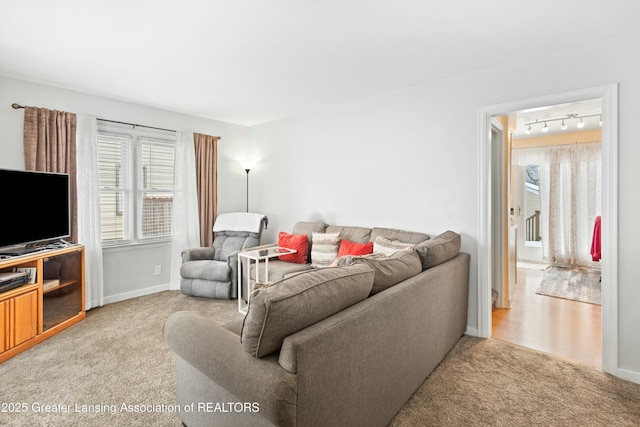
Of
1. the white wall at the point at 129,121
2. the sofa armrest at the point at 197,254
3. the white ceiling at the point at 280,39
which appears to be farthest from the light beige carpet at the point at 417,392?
the white ceiling at the point at 280,39

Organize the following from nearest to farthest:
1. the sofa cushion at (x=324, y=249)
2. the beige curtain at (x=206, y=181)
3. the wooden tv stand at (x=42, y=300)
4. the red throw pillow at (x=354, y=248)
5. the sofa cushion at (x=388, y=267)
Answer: the sofa cushion at (x=388, y=267), the wooden tv stand at (x=42, y=300), the red throw pillow at (x=354, y=248), the sofa cushion at (x=324, y=249), the beige curtain at (x=206, y=181)

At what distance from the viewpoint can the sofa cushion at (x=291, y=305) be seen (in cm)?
123

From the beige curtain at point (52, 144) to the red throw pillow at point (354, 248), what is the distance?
9.65 ft

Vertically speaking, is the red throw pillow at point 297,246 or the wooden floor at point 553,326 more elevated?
the red throw pillow at point 297,246

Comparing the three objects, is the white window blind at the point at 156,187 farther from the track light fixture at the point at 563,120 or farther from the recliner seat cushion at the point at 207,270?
the track light fixture at the point at 563,120

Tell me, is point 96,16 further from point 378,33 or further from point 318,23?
point 378,33

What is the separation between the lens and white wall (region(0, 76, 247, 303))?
126 inches

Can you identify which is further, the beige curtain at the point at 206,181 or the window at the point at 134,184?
the beige curtain at the point at 206,181

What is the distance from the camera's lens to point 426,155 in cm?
333

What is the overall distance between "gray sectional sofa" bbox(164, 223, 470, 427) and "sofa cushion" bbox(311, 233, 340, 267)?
5.30ft

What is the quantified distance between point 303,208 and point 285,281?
126 inches

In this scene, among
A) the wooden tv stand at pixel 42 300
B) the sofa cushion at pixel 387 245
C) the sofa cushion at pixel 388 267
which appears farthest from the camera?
the sofa cushion at pixel 387 245

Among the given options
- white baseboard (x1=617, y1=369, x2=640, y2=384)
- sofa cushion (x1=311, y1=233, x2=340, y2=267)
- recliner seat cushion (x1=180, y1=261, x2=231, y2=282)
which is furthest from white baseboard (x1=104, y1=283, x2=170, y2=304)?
white baseboard (x1=617, y1=369, x2=640, y2=384)

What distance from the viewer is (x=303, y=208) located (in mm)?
4594
